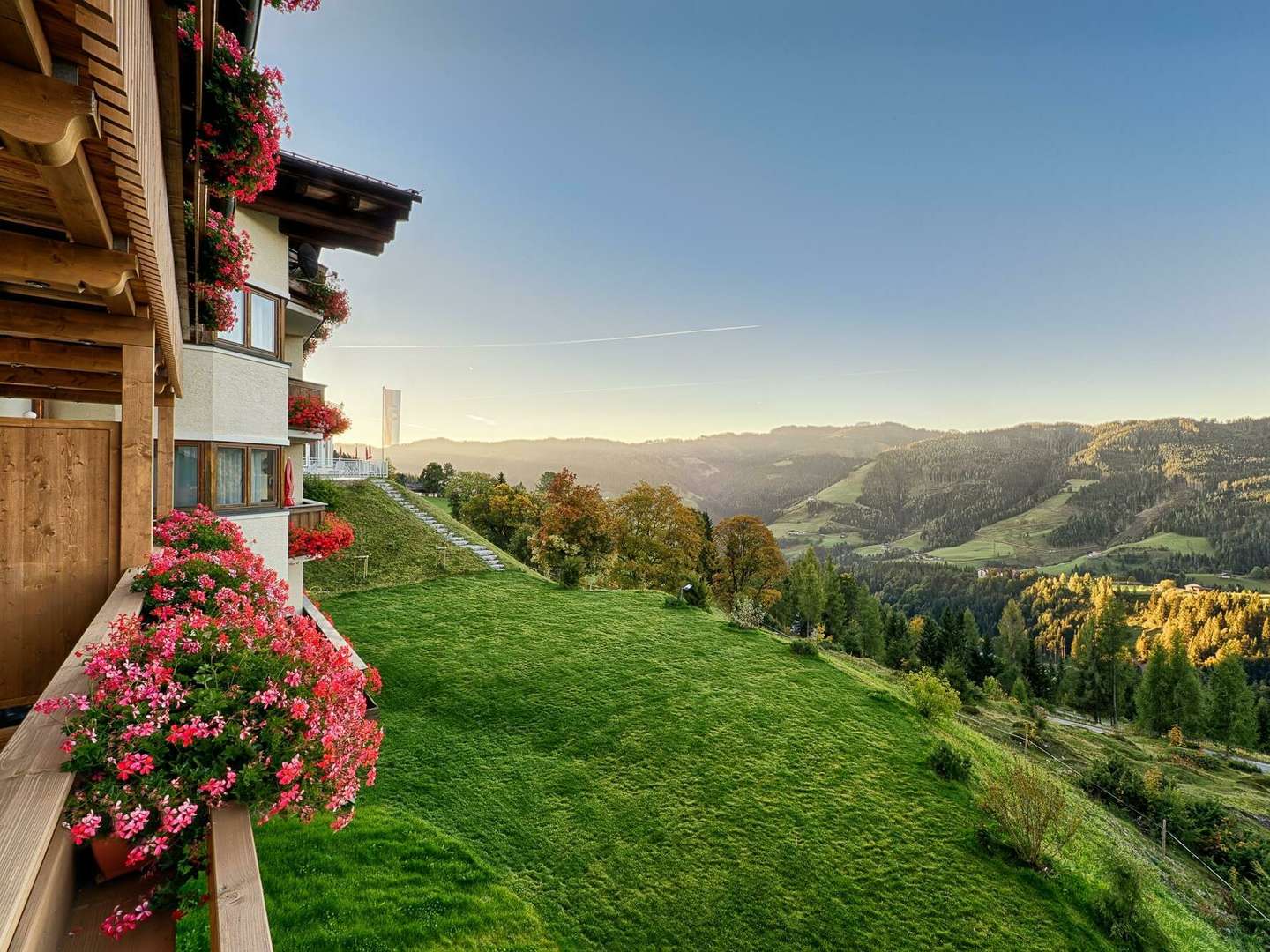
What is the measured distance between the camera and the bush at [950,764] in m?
9.92

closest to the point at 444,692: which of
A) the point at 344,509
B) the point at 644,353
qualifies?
the point at 344,509

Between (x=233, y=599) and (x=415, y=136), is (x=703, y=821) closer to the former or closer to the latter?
(x=233, y=599)

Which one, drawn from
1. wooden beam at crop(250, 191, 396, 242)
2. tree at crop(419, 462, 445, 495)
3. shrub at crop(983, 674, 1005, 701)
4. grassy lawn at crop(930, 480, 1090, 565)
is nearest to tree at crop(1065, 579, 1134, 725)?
shrub at crop(983, 674, 1005, 701)

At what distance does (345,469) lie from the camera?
31.2 m

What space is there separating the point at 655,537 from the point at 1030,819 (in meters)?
24.3

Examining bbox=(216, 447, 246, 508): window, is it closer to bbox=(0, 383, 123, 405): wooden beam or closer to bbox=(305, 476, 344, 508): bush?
bbox=(0, 383, 123, 405): wooden beam

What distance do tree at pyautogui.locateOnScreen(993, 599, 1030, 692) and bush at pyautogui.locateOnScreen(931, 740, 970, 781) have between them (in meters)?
59.5

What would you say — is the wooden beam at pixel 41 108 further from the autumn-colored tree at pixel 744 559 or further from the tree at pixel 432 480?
the tree at pixel 432 480

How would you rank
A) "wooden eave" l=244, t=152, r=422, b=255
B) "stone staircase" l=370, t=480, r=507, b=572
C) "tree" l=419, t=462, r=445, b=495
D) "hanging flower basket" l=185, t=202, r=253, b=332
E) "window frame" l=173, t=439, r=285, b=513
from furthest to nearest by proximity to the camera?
"tree" l=419, t=462, r=445, b=495
"stone staircase" l=370, t=480, r=507, b=572
"wooden eave" l=244, t=152, r=422, b=255
"window frame" l=173, t=439, r=285, b=513
"hanging flower basket" l=185, t=202, r=253, b=332

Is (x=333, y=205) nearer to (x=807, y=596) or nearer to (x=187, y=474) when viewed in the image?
(x=187, y=474)

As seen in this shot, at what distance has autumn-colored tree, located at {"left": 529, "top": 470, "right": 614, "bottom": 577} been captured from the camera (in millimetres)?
24656

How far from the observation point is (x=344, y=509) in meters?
25.5

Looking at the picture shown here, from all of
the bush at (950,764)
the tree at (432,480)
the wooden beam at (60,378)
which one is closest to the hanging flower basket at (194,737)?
the wooden beam at (60,378)

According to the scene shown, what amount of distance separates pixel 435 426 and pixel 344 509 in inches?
1599
